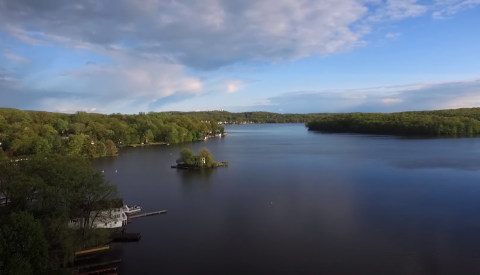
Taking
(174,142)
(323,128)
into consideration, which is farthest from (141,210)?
(323,128)

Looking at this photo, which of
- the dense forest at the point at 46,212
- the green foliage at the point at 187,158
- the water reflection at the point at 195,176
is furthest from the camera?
the green foliage at the point at 187,158

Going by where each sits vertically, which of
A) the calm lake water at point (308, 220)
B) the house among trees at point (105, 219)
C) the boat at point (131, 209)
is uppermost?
the house among trees at point (105, 219)

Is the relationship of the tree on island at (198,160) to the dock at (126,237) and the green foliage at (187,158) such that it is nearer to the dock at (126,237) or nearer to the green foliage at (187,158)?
the green foliage at (187,158)

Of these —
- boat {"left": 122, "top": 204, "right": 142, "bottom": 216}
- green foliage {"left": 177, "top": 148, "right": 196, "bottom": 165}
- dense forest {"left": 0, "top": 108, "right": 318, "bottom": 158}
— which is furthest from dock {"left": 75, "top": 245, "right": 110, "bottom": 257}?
green foliage {"left": 177, "top": 148, "right": 196, "bottom": 165}

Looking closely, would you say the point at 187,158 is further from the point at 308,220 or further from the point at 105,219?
the point at 308,220

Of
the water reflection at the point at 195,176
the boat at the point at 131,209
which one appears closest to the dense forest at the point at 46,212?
the boat at the point at 131,209

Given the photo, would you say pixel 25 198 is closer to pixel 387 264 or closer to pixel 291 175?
pixel 387 264

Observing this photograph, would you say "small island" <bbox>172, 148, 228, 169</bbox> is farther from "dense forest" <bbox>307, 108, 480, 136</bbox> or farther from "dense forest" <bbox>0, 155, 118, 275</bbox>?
"dense forest" <bbox>307, 108, 480, 136</bbox>

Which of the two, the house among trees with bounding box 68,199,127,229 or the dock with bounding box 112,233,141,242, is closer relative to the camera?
the house among trees with bounding box 68,199,127,229
